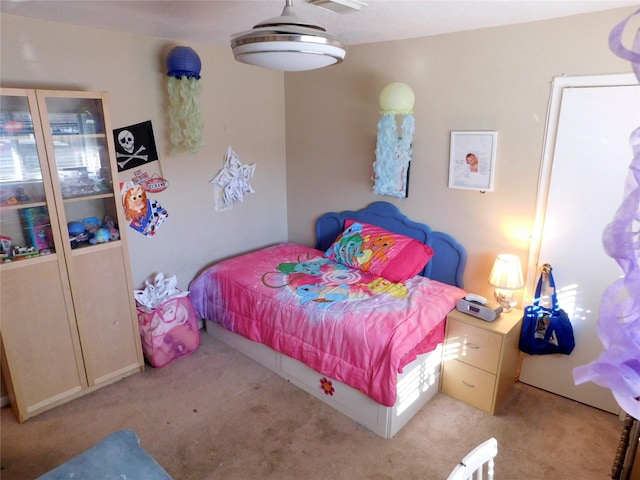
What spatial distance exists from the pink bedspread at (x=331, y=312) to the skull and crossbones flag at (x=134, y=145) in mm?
1006

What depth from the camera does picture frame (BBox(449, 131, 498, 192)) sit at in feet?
8.90

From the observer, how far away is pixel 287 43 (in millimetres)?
1464

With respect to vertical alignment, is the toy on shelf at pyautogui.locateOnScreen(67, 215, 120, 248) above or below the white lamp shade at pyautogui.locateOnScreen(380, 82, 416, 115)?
below

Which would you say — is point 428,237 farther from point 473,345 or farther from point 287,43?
point 287,43

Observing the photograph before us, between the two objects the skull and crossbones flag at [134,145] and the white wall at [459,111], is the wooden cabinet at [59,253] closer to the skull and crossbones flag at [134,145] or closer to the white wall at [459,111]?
the skull and crossbones flag at [134,145]

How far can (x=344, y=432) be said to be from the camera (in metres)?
2.36

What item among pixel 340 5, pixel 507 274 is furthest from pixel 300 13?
pixel 507 274

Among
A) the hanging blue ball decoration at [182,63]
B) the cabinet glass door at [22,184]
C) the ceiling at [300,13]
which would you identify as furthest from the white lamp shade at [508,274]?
the cabinet glass door at [22,184]

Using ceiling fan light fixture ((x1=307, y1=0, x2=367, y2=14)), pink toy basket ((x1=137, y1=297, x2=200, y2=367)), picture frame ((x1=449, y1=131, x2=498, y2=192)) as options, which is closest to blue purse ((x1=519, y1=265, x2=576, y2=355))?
picture frame ((x1=449, y1=131, x2=498, y2=192))

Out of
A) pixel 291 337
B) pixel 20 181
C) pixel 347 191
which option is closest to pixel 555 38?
pixel 347 191

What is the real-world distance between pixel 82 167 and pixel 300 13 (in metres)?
1.64

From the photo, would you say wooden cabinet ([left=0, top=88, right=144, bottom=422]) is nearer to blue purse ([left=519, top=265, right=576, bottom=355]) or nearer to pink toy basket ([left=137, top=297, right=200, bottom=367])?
pink toy basket ([left=137, top=297, right=200, bottom=367])

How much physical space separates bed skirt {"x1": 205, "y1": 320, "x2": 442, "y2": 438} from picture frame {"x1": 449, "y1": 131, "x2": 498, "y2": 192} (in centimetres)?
114

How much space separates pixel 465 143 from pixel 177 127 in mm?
2081
